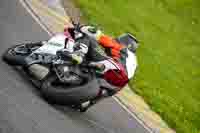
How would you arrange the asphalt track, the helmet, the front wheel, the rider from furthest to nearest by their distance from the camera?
1. the front wheel
2. the helmet
3. the rider
4. the asphalt track

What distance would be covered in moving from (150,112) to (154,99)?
795 millimetres

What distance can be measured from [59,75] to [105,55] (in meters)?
0.93

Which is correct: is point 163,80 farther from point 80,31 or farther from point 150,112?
point 80,31

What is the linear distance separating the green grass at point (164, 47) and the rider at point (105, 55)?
405 centimetres

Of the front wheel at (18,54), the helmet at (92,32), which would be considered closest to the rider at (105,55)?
the helmet at (92,32)

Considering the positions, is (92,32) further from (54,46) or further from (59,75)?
(59,75)

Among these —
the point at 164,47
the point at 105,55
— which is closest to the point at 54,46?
the point at 105,55

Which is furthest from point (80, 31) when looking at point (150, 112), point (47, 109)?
point (150, 112)

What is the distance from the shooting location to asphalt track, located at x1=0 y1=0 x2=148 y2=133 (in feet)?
30.5

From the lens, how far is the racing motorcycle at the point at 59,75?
9.93 metres

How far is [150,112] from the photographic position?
1410 cm

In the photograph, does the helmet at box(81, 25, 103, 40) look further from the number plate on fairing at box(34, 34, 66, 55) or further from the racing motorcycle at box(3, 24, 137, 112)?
the number plate on fairing at box(34, 34, 66, 55)

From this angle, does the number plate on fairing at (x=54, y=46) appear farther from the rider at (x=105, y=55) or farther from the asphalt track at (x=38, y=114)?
the asphalt track at (x=38, y=114)

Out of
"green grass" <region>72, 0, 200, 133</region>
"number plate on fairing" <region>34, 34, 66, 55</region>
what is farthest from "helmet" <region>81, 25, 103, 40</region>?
"green grass" <region>72, 0, 200, 133</region>
